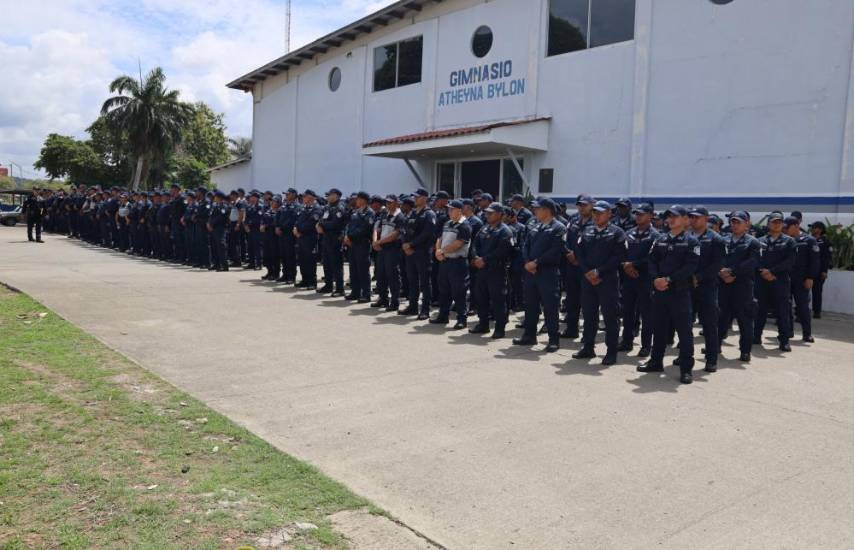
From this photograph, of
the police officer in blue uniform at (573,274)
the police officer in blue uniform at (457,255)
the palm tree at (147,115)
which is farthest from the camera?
the palm tree at (147,115)

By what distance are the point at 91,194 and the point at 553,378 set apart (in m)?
20.9

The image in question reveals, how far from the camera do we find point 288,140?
25375 millimetres

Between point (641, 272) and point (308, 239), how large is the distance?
627cm

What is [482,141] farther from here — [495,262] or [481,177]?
[495,262]

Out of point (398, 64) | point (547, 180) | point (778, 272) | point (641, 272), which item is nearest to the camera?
point (641, 272)

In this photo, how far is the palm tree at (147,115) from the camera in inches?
1457

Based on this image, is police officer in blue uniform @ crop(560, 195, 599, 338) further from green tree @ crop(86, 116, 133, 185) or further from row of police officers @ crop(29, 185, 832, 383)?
green tree @ crop(86, 116, 133, 185)

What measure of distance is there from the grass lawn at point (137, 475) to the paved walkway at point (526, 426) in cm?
30

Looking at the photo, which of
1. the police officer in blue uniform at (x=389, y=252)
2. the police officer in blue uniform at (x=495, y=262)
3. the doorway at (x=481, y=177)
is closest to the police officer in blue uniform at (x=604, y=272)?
the police officer in blue uniform at (x=495, y=262)

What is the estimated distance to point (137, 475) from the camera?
375cm

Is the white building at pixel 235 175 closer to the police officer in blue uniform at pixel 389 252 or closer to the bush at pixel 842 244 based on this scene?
the police officer in blue uniform at pixel 389 252

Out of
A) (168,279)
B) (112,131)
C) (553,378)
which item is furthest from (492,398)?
(112,131)

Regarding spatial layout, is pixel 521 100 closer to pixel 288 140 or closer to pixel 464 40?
pixel 464 40

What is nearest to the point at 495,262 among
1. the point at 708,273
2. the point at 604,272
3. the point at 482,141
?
the point at 604,272
